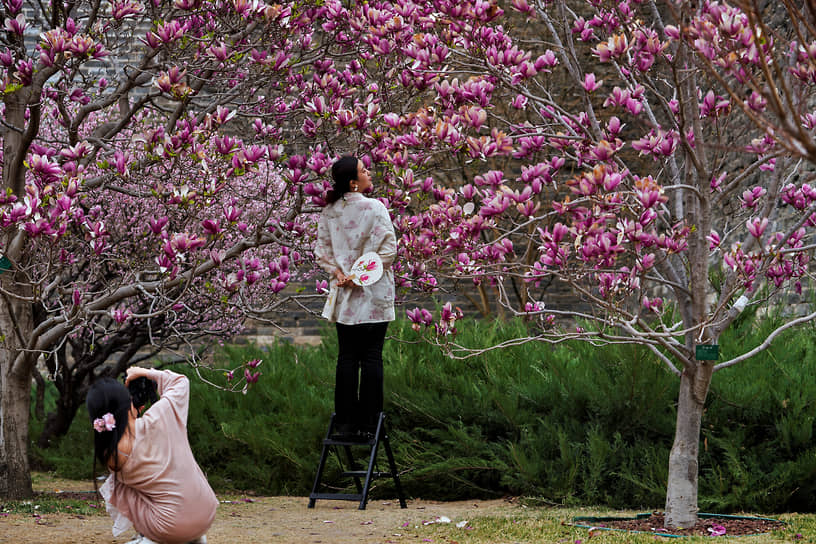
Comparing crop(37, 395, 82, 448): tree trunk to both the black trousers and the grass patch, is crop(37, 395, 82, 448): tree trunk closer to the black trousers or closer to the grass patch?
the black trousers

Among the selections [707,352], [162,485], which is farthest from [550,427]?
[162,485]

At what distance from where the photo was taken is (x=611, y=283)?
4.12 metres

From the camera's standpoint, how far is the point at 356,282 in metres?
4.89

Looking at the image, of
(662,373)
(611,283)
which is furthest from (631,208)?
(662,373)

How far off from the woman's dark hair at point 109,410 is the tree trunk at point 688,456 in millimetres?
2718

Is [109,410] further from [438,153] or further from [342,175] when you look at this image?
[438,153]

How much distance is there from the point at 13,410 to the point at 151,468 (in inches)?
108

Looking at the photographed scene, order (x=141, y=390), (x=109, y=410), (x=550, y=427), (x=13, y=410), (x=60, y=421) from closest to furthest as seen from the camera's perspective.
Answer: (x=109, y=410)
(x=141, y=390)
(x=13, y=410)
(x=550, y=427)
(x=60, y=421)

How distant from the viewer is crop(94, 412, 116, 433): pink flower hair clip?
294cm

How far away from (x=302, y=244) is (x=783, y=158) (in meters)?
2.87

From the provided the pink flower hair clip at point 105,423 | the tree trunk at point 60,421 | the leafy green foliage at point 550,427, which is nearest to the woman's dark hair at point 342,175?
the leafy green foliage at point 550,427

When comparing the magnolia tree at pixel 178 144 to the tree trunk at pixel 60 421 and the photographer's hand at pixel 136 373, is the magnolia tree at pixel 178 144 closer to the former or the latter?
the photographer's hand at pixel 136 373

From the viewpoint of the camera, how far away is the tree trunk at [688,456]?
170 inches

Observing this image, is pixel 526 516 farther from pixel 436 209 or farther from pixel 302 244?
pixel 302 244
